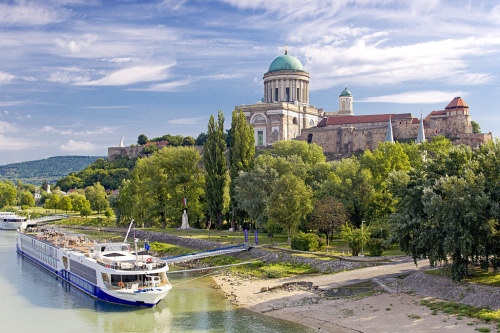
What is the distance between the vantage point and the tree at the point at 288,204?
39688 mm

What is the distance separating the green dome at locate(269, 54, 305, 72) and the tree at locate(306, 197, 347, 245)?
7220 centimetres

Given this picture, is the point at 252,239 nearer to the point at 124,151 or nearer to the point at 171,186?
the point at 171,186

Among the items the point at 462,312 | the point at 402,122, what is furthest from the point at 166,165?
the point at 402,122

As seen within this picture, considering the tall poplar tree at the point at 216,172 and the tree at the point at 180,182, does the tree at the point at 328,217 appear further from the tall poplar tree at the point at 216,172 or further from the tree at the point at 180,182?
the tree at the point at 180,182

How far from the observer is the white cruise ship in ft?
95.1

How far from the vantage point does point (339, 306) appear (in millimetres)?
25750

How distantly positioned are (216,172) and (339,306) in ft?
92.2

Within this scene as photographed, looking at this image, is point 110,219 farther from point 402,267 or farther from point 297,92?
point 402,267

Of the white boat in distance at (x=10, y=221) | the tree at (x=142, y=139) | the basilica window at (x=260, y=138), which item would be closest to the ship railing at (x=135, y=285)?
the white boat in distance at (x=10, y=221)

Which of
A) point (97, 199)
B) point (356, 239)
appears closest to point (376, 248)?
point (356, 239)

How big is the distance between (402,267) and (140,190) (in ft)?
124

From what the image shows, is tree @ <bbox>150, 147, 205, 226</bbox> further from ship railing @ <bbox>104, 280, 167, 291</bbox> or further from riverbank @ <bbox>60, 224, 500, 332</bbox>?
ship railing @ <bbox>104, 280, 167, 291</bbox>

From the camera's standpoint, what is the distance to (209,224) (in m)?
54.0

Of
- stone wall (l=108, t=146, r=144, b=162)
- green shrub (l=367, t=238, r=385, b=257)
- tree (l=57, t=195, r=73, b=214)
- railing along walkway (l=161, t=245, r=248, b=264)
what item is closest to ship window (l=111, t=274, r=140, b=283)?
railing along walkway (l=161, t=245, r=248, b=264)
